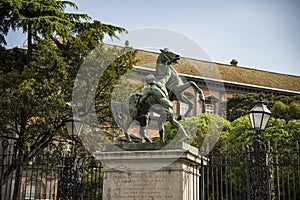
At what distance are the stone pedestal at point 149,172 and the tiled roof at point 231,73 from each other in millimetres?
35273

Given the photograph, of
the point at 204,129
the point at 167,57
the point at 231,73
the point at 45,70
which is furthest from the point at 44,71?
the point at 231,73

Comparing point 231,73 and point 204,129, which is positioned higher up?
point 231,73

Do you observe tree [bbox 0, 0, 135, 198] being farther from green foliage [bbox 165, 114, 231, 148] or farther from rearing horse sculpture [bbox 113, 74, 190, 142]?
green foliage [bbox 165, 114, 231, 148]

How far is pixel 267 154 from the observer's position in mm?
10938

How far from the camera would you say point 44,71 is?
1986cm

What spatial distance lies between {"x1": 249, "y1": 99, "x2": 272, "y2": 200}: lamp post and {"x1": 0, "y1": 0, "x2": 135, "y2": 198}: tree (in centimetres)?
996

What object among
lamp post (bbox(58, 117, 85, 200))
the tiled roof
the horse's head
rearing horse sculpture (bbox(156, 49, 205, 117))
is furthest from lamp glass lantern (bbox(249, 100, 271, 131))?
the tiled roof

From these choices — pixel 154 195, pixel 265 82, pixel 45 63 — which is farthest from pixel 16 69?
pixel 265 82

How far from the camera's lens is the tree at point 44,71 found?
19.0 meters

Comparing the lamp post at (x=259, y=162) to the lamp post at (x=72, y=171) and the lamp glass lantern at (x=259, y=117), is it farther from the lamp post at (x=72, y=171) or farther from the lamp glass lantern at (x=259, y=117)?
the lamp post at (x=72, y=171)

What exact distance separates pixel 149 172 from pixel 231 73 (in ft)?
144

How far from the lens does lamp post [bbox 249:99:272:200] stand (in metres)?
10.6

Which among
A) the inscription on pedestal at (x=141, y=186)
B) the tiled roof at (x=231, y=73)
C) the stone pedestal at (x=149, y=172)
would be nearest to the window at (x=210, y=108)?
the tiled roof at (x=231, y=73)

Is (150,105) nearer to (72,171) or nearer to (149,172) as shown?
(149,172)
